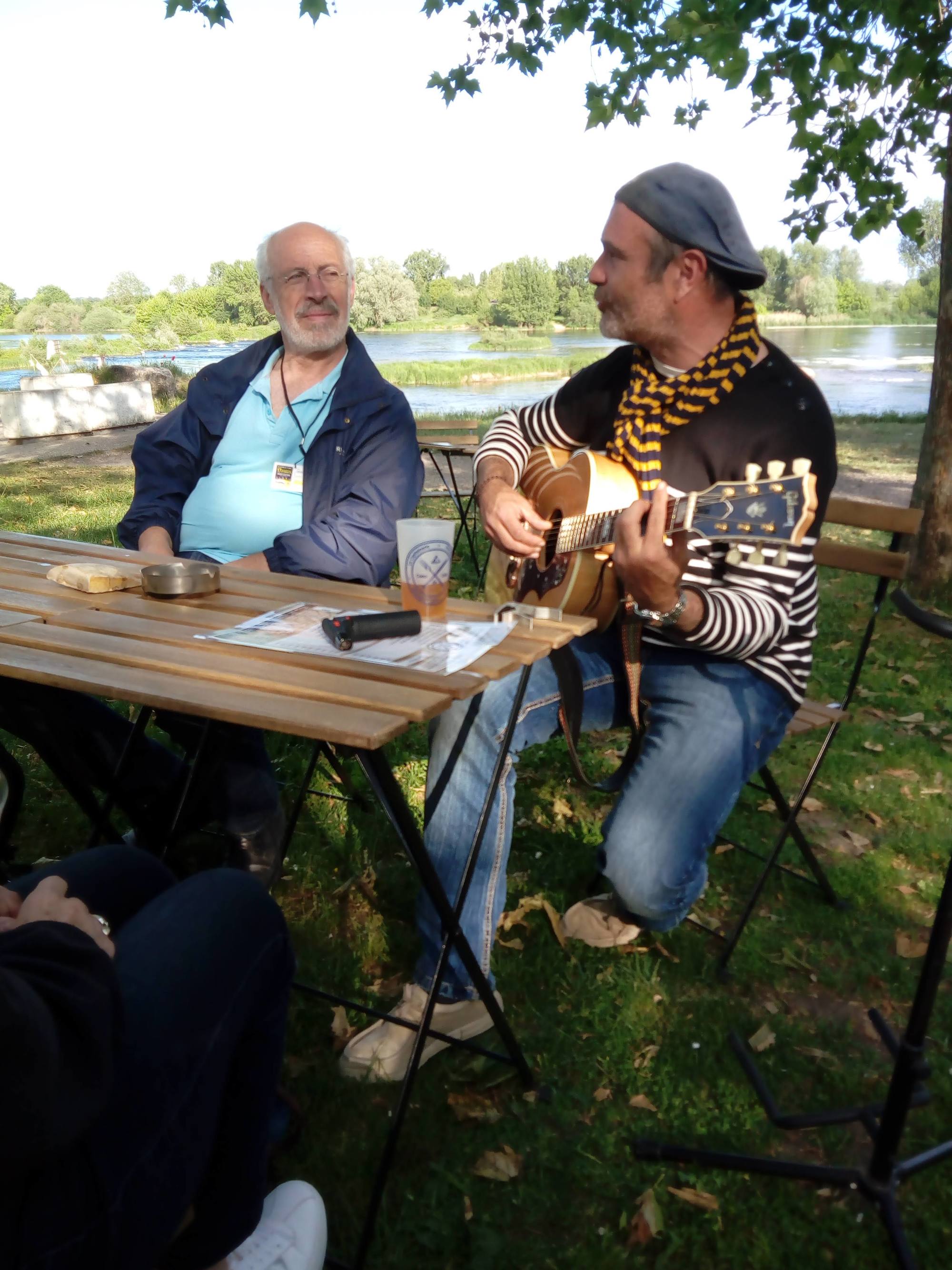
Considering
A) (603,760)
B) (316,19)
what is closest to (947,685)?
(603,760)

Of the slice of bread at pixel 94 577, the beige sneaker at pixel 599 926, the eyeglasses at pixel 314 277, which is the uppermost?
the eyeglasses at pixel 314 277

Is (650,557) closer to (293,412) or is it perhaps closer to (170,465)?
(293,412)

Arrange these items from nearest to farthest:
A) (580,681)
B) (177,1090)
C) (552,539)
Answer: (177,1090)
(580,681)
(552,539)

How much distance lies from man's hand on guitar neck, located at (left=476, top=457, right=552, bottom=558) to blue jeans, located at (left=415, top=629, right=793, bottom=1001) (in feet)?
0.95

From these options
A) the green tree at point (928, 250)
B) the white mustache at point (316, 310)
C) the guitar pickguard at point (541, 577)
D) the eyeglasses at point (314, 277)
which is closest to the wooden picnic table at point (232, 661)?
the guitar pickguard at point (541, 577)

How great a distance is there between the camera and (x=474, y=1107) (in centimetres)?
202

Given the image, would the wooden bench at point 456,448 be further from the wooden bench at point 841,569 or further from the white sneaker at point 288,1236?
the white sneaker at point 288,1236

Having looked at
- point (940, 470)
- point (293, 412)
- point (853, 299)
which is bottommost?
point (940, 470)

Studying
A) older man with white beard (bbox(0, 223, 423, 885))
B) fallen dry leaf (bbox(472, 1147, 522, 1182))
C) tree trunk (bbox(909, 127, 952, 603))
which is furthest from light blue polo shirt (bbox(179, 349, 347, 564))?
tree trunk (bbox(909, 127, 952, 603))

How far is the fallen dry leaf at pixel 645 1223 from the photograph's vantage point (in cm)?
174

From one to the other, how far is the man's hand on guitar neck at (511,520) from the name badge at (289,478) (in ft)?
2.09

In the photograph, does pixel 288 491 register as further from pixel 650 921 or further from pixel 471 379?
pixel 471 379

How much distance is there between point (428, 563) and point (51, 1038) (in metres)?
1.12

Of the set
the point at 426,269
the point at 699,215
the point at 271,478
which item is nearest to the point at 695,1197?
the point at 699,215
